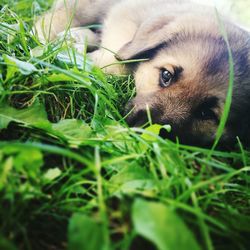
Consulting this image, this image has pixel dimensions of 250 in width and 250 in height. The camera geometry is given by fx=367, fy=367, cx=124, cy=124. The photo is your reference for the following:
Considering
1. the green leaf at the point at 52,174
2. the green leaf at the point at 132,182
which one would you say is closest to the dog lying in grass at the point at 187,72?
the green leaf at the point at 132,182

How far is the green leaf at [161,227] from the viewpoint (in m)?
0.74

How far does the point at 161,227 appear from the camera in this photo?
0.76 metres

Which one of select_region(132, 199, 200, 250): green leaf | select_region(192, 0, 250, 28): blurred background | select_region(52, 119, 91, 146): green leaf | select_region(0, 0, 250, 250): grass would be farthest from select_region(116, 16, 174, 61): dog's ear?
select_region(192, 0, 250, 28): blurred background

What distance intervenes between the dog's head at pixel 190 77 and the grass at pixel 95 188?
1.78 ft

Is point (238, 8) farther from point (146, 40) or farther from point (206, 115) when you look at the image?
point (206, 115)

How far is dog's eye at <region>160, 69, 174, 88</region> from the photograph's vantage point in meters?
2.11

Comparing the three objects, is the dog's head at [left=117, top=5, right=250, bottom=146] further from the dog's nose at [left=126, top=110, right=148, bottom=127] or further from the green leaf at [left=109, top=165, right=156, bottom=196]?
the green leaf at [left=109, top=165, right=156, bottom=196]

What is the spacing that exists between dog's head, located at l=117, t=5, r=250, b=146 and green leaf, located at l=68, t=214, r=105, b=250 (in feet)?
3.58

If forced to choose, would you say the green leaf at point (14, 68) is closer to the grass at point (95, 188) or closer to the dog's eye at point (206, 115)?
the grass at point (95, 188)

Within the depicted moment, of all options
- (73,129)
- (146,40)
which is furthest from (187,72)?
Result: (73,129)

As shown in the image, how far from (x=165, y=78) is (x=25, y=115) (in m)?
1.06

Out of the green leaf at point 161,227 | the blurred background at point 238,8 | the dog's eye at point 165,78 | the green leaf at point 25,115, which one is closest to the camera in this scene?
the green leaf at point 161,227

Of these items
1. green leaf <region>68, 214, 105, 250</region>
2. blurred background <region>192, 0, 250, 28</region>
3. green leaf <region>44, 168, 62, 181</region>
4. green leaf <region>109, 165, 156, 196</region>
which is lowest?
green leaf <region>44, 168, 62, 181</region>

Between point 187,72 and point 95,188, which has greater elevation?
point 187,72
